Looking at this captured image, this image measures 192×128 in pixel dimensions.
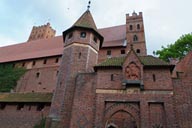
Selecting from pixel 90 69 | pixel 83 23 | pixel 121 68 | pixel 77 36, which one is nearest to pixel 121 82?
pixel 121 68

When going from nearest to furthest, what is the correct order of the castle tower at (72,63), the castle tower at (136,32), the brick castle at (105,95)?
the brick castle at (105,95), the castle tower at (72,63), the castle tower at (136,32)

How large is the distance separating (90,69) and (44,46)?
75.2 ft

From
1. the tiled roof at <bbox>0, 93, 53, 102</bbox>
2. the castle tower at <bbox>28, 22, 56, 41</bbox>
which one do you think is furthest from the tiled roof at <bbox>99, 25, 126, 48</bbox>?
the castle tower at <bbox>28, 22, 56, 41</bbox>

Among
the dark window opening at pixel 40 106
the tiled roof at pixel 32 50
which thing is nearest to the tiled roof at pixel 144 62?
the dark window opening at pixel 40 106

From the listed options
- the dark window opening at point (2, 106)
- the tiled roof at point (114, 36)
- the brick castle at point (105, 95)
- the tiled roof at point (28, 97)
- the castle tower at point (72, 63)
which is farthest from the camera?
the tiled roof at point (114, 36)

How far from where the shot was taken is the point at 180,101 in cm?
1378

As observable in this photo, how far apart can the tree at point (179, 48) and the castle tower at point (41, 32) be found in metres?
40.4

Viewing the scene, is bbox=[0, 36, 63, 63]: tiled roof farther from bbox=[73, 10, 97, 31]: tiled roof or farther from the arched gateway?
the arched gateway

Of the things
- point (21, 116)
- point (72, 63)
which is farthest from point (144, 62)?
point (21, 116)

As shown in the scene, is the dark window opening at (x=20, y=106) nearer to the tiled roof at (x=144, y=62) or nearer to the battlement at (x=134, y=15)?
the tiled roof at (x=144, y=62)

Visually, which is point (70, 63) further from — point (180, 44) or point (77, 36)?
point (180, 44)

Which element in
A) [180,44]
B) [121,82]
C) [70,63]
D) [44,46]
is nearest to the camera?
[121,82]

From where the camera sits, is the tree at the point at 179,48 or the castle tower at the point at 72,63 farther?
the tree at the point at 179,48

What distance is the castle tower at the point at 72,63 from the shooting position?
15.8 metres
